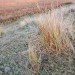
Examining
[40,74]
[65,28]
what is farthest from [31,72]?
[65,28]

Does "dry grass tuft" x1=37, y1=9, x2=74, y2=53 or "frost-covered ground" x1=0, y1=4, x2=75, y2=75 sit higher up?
"dry grass tuft" x1=37, y1=9, x2=74, y2=53

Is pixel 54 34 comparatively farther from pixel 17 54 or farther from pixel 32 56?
pixel 17 54

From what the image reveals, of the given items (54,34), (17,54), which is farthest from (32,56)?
(54,34)

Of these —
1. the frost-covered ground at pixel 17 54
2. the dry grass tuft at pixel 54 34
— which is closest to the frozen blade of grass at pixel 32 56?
the frost-covered ground at pixel 17 54

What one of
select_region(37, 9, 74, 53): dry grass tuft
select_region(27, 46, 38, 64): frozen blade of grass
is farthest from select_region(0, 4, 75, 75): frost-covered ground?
select_region(37, 9, 74, 53): dry grass tuft

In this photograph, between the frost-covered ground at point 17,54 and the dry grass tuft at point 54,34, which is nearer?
the frost-covered ground at point 17,54

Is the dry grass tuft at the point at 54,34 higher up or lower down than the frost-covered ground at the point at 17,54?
higher up

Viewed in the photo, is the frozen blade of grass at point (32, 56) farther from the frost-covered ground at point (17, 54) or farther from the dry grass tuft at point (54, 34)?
the dry grass tuft at point (54, 34)

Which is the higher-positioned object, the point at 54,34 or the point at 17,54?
the point at 54,34

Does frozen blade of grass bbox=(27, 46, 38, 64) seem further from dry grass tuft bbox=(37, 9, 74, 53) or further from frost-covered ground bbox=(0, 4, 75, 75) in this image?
dry grass tuft bbox=(37, 9, 74, 53)

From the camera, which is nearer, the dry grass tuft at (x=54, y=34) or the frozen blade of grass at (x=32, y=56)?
the frozen blade of grass at (x=32, y=56)

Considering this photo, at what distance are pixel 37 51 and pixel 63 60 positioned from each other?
1.56 ft

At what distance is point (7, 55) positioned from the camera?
510 centimetres

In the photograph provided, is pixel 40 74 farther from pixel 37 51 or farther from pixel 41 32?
pixel 41 32
